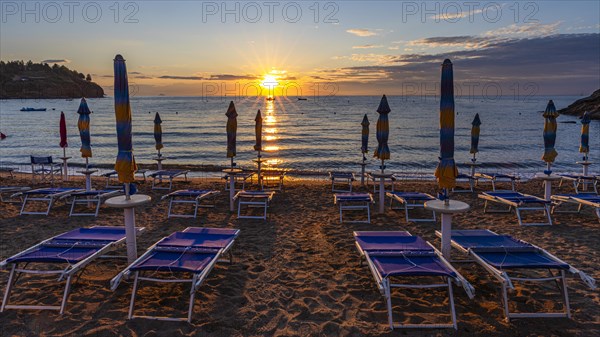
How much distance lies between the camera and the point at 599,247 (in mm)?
7039

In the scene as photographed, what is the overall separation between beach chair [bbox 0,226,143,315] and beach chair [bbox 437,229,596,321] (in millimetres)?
5138

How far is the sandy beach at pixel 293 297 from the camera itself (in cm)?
437

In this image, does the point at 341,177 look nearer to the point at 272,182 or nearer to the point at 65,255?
the point at 272,182

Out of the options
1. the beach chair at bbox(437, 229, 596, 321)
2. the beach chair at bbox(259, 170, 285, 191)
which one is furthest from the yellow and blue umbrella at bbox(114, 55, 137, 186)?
the beach chair at bbox(259, 170, 285, 191)

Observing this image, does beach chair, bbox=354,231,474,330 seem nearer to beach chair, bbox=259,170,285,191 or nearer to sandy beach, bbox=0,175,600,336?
sandy beach, bbox=0,175,600,336

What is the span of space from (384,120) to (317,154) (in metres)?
19.2

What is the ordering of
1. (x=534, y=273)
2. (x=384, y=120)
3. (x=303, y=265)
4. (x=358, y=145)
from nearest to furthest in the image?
(x=534, y=273), (x=303, y=265), (x=384, y=120), (x=358, y=145)

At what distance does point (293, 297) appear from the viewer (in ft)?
17.0

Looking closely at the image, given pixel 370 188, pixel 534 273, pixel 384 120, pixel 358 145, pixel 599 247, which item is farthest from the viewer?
pixel 358 145

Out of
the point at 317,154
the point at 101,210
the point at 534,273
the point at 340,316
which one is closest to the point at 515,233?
the point at 534,273

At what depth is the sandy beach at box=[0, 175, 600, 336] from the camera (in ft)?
14.3

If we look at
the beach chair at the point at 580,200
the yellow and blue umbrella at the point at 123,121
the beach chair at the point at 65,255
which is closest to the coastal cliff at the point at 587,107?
the beach chair at the point at 580,200

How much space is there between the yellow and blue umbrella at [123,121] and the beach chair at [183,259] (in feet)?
3.80

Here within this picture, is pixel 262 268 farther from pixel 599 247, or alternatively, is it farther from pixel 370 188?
pixel 370 188
